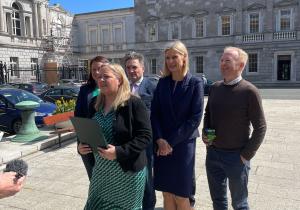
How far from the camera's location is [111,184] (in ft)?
9.27

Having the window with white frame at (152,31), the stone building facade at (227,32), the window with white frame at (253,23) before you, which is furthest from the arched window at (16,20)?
the window with white frame at (253,23)

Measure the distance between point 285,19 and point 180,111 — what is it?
35.2m

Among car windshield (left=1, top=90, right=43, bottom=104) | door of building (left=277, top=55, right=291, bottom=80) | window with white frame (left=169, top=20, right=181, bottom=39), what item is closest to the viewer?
car windshield (left=1, top=90, right=43, bottom=104)

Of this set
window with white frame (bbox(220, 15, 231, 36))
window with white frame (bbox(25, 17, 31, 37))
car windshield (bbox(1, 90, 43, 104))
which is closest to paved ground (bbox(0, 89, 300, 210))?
car windshield (bbox(1, 90, 43, 104))

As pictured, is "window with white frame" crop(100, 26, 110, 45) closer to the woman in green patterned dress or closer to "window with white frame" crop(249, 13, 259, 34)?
"window with white frame" crop(249, 13, 259, 34)

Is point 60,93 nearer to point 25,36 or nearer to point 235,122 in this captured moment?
point 235,122

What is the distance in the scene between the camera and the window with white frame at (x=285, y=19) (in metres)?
33.9

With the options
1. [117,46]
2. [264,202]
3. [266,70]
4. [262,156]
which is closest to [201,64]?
[266,70]

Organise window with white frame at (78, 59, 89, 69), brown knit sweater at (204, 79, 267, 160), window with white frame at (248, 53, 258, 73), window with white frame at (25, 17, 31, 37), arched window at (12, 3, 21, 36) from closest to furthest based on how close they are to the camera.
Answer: brown knit sweater at (204, 79, 267, 160)
window with white frame at (248, 53, 258, 73)
arched window at (12, 3, 21, 36)
window with white frame at (25, 17, 31, 37)
window with white frame at (78, 59, 89, 69)

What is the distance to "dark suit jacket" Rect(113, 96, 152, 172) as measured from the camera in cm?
274

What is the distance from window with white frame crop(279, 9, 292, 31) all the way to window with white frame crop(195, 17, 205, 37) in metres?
8.69

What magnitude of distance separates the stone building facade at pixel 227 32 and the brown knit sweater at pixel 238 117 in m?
32.5

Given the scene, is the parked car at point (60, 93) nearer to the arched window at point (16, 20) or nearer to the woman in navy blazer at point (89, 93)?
the woman in navy blazer at point (89, 93)

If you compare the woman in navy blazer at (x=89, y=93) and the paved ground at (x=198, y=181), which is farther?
the paved ground at (x=198, y=181)
